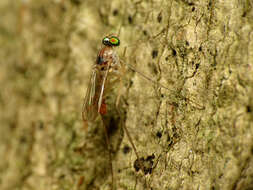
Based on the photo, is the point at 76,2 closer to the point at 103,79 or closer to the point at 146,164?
the point at 103,79

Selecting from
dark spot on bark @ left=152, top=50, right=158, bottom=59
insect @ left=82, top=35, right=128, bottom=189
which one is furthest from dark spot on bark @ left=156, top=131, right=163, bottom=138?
dark spot on bark @ left=152, top=50, right=158, bottom=59

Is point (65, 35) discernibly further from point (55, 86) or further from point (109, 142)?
point (109, 142)

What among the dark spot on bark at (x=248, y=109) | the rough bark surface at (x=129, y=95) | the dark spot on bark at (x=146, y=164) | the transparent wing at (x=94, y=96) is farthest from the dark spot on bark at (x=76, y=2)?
the dark spot on bark at (x=248, y=109)

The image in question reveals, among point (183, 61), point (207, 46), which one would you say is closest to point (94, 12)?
point (183, 61)

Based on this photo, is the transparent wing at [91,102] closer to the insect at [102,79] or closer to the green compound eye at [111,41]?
the insect at [102,79]

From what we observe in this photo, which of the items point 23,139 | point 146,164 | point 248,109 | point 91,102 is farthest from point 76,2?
point 248,109

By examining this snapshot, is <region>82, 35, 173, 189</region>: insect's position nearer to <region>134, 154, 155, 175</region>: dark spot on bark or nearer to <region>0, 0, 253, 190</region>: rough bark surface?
<region>0, 0, 253, 190</region>: rough bark surface
